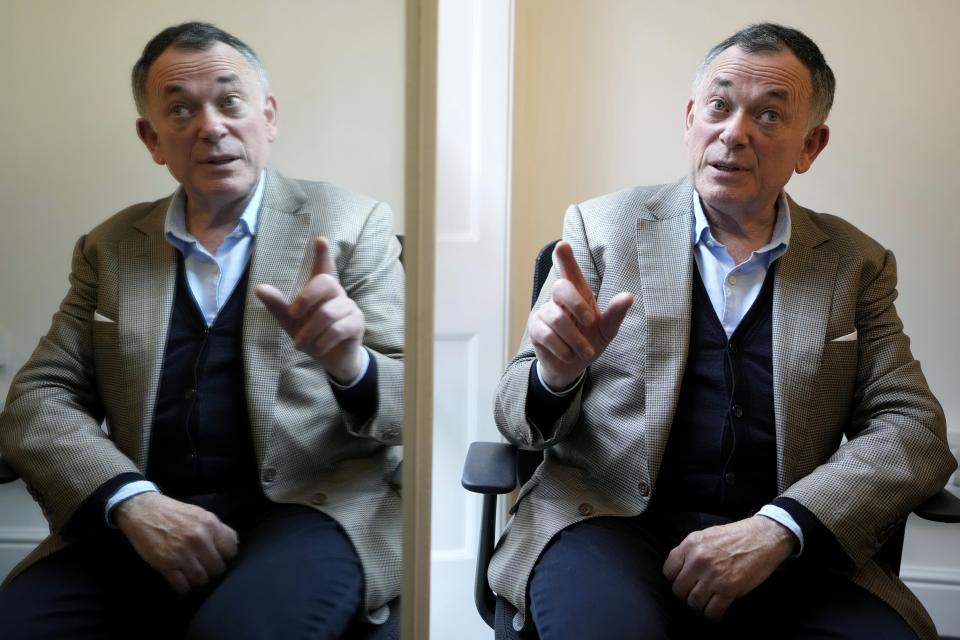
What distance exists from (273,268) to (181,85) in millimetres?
178

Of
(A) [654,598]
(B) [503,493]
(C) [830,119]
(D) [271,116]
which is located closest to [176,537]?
(D) [271,116]

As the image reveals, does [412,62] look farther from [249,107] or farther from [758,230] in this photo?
[758,230]

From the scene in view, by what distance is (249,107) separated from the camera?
733 mm

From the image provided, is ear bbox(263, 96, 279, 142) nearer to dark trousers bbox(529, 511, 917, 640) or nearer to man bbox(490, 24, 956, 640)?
man bbox(490, 24, 956, 640)

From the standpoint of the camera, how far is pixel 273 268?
2.47 ft

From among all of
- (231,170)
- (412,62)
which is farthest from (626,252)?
(231,170)

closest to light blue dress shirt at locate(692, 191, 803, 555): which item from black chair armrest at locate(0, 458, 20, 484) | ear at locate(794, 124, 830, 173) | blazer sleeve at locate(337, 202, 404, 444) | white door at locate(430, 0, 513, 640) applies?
ear at locate(794, 124, 830, 173)

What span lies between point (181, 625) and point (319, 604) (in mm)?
133

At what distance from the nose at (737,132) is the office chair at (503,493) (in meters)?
0.35

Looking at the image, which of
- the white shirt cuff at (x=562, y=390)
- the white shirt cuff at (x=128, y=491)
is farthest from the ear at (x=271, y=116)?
the white shirt cuff at (x=562, y=390)

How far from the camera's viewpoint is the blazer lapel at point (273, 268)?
75cm

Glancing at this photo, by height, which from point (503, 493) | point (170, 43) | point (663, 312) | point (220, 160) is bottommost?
point (503, 493)

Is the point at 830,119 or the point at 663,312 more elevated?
the point at 830,119

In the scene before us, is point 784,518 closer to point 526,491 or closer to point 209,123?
point 526,491
